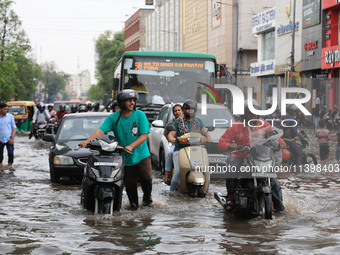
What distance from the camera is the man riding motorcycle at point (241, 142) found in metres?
8.54

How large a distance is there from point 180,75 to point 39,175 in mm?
6184

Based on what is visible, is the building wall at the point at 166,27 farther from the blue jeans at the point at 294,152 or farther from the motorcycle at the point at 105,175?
the motorcycle at the point at 105,175

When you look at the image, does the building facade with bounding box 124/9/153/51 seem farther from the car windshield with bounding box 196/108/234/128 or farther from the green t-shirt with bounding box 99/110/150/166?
the green t-shirt with bounding box 99/110/150/166

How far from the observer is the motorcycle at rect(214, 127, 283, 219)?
8016 millimetres

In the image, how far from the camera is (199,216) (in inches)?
349

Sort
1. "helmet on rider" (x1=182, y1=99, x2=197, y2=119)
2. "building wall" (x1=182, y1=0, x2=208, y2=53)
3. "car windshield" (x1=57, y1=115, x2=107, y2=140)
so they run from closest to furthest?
"helmet on rider" (x1=182, y1=99, x2=197, y2=119) < "car windshield" (x1=57, y1=115, x2=107, y2=140) < "building wall" (x1=182, y1=0, x2=208, y2=53)

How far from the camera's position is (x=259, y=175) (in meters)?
8.05

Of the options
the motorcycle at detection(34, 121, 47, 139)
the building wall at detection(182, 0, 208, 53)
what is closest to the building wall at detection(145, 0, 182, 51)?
the building wall at detection(182, 0, 208, 53)

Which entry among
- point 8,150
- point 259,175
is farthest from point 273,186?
point 8,150

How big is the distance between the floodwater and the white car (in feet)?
3.19

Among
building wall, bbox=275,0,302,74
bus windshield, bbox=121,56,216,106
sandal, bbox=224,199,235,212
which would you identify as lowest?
sandal, bbox=224,199,235,212

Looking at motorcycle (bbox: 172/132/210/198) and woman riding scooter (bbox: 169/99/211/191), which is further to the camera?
woman riding scooter (bbox: 169/99/211/191)

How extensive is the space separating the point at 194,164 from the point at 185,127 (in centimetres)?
69

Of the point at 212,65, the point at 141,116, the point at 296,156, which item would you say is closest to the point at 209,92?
the point at 212,65
